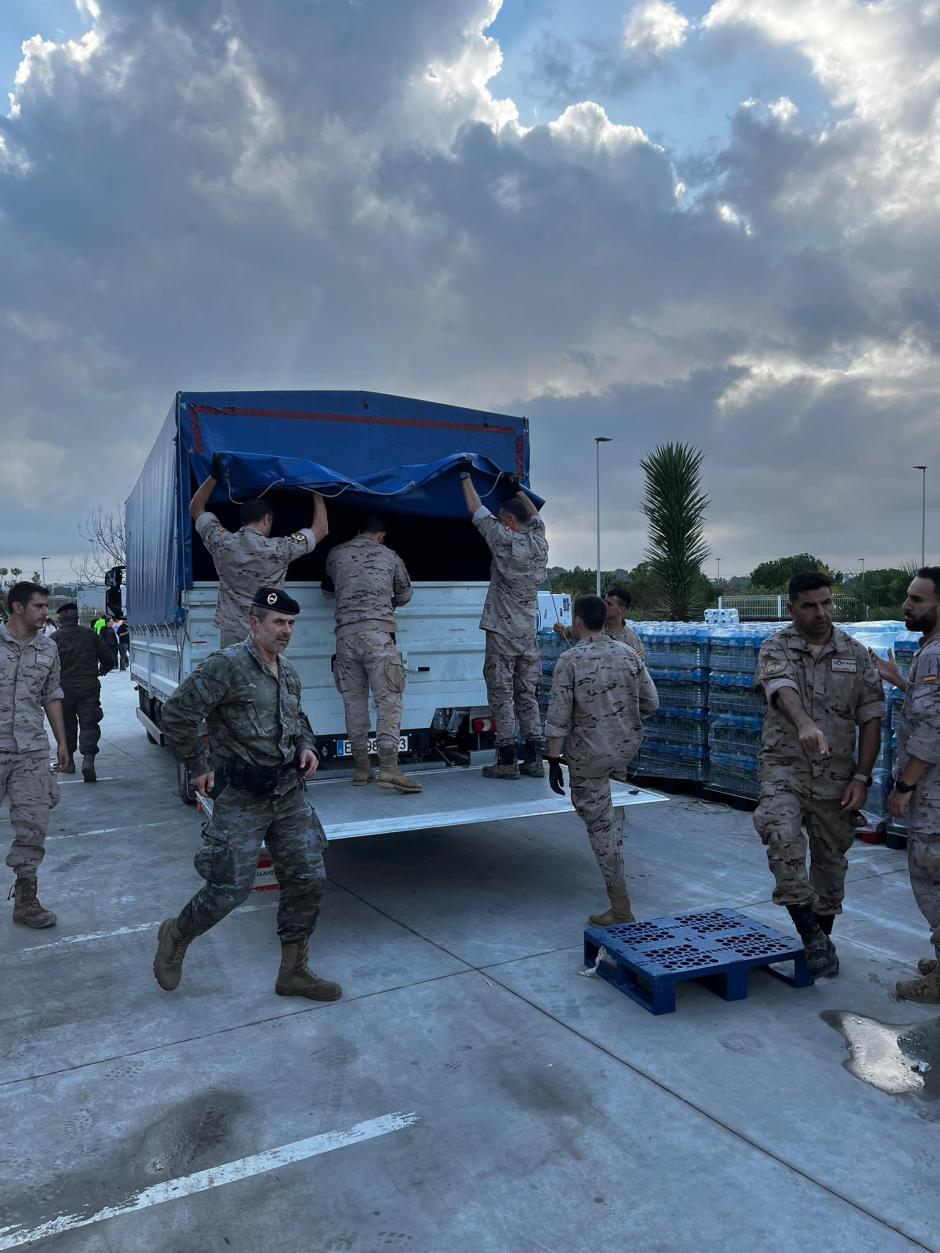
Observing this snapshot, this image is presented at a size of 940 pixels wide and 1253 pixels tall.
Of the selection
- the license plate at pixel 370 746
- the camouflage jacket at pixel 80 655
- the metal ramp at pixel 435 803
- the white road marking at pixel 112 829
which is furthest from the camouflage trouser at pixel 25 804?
the camouflage jacket at pixel 80 655

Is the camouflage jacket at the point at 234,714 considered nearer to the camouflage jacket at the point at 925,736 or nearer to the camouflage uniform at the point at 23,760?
the camouflage uniform at the point at 23,760

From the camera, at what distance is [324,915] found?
5.53 m

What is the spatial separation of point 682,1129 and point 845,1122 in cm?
58

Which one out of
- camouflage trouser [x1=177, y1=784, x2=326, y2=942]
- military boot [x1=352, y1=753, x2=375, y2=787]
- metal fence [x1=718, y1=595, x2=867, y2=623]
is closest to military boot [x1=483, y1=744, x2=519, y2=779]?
military boot [x1=352, y1=753, x2=375, y2=787]

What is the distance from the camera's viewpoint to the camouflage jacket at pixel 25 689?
212 inches

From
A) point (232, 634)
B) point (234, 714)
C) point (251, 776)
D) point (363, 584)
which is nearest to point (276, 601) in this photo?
point (234, 714)

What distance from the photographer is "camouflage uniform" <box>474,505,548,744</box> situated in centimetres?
644

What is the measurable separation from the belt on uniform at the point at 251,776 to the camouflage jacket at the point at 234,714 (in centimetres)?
3

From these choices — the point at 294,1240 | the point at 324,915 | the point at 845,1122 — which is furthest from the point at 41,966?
the point at 845,1122

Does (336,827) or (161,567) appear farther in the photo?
(161,567)

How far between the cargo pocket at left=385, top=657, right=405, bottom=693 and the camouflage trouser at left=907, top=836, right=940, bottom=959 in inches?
127

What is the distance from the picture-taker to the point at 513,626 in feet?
21.3

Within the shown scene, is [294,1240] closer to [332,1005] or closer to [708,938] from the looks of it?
[332,1005]

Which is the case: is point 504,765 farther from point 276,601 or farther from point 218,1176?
point 218,1176
